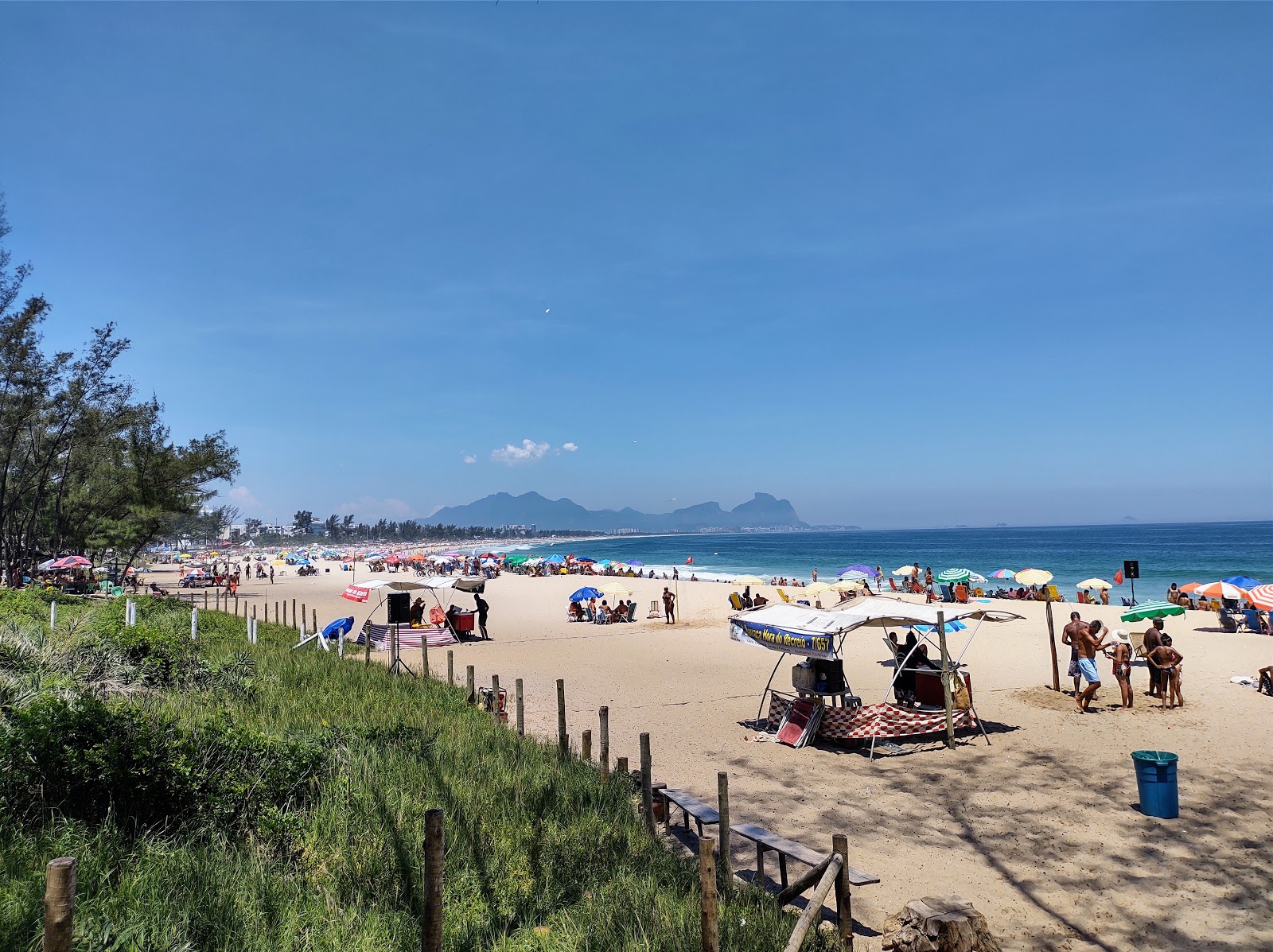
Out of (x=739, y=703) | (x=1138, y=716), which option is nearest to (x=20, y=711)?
(x=739, y=703)

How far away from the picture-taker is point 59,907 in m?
3.03

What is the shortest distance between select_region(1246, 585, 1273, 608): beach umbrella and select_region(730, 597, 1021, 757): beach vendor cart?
10.6m

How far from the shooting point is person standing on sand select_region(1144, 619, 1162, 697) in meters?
13.8

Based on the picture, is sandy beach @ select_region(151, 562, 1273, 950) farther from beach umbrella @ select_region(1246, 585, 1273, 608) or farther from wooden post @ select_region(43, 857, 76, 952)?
wooden post @ select_region(43, 857, 76, 952)

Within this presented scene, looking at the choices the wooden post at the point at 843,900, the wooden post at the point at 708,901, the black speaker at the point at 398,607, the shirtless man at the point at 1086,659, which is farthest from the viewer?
the black speaker at the point at 398,607

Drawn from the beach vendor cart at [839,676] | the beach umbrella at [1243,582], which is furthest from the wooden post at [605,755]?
the beach umbrella at [1243,582]

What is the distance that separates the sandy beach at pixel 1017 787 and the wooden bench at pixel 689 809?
651 mm

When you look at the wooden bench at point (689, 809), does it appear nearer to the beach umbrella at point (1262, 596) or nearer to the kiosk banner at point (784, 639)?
the kiosk banner at point (784, 639)

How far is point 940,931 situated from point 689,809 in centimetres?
291

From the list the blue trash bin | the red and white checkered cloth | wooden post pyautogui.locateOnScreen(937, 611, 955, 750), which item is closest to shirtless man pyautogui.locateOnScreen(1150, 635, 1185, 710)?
the red and white checkered cloth

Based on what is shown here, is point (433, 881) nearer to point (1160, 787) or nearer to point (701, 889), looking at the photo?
point (701, 889)

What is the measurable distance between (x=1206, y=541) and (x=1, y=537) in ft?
449

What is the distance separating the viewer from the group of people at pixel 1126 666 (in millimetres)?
13430

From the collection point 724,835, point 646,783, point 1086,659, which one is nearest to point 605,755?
point 646,783
